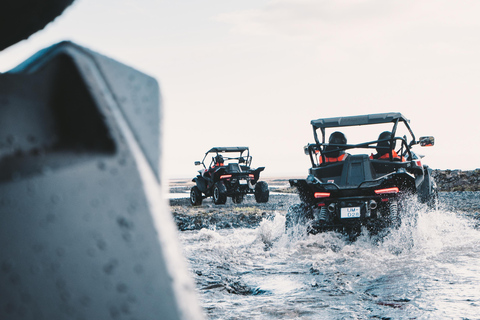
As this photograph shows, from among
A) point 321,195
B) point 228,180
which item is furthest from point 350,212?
point 228,180

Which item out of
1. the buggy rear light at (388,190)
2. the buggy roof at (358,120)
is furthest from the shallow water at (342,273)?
the buggy roof at (358,120)

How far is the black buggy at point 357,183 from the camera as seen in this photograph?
6.78m

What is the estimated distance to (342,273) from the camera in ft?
17.2

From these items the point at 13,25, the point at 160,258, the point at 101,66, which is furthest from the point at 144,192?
the point at 13,25

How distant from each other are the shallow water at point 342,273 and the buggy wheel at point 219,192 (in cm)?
712

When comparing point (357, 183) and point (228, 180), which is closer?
point (357, 183)

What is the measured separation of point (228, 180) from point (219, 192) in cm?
54

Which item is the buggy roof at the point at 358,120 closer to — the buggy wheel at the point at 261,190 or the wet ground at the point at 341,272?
the wet ground at the point at 341,272

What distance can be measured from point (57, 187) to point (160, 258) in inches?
6.1

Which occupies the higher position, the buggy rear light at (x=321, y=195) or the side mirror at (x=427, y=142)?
the side mirror at (x=427, y=142)

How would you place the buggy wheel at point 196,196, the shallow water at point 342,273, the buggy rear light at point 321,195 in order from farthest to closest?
1. the buggy wheel at point 196,196
2. the buggy rear light at point 321,195
3. the shallow water at point 342,273

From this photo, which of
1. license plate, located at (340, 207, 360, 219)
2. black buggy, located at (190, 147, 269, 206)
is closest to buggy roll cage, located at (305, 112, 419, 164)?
license plate, located at (340, 207, 360, 219)

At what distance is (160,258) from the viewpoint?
535 millimetres

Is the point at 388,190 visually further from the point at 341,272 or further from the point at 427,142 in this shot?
the point at 341,272
